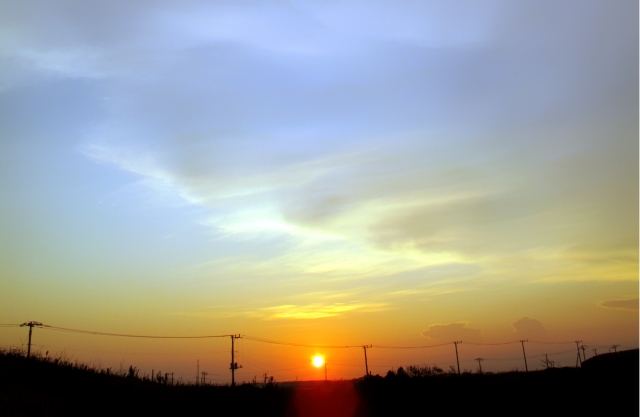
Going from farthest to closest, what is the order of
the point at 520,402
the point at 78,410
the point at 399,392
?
the point at 399,392 < the point at 520,402 < the point at 78,410

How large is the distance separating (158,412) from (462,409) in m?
15.1

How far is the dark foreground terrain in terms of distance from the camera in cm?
2159

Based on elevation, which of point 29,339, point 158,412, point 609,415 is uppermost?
point 29,339

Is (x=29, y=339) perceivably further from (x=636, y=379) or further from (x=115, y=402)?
(x=636, y=379)

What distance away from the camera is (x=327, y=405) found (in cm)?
3094

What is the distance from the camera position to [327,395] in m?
32.6

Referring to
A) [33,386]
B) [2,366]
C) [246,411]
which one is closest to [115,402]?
[33,386]

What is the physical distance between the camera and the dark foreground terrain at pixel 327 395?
70.8 ft

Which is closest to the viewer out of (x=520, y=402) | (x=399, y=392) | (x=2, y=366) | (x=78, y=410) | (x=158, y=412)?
(x=78, y=410)

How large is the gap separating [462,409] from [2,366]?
21659mm

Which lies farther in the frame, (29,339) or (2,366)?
(29,339)

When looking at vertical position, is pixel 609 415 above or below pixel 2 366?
below

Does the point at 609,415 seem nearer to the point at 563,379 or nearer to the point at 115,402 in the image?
the point at 563,379

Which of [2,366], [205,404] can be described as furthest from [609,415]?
[2,366]
